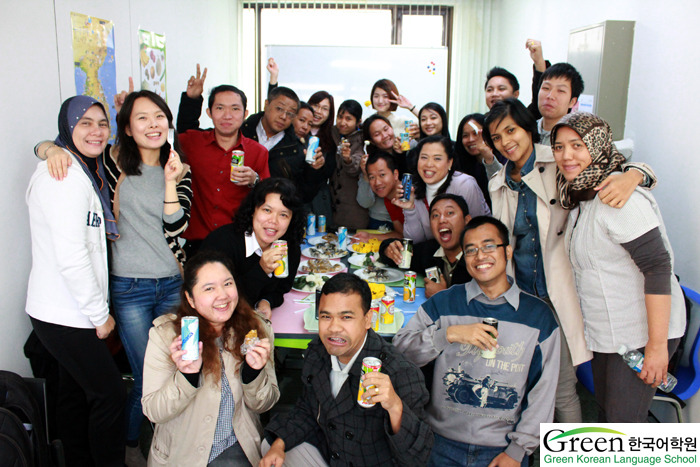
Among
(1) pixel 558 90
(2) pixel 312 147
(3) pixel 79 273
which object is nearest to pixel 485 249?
(1) pixel 558 90

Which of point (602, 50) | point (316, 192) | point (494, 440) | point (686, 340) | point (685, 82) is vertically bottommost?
point (494, 440)

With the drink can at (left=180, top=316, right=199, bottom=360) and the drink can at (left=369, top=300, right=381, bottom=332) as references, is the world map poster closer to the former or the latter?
the drink can at (left=180, top=316, right=199, bottom=360)

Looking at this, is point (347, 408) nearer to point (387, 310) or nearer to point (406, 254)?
point (387, 310)

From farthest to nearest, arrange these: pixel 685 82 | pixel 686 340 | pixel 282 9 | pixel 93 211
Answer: pixel 282 9
pixel 685 82
pixel 686 340
pixel 93 211

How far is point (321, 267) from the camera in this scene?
259 cm

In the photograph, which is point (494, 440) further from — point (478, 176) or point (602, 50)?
point (602, 50)

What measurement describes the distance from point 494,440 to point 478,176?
189 centimetres

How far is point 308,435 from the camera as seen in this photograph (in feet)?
5.45

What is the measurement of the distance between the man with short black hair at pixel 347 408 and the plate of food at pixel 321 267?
0.88m

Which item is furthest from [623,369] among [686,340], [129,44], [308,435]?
[129,44]

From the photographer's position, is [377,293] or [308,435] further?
[377,293]

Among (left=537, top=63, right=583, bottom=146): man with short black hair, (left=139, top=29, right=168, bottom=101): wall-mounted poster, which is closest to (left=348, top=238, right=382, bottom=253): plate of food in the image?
(left=537, top=63, right=583, bottom=146): man with short black hair

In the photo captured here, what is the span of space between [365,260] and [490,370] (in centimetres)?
116

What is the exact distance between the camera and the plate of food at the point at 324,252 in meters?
2.86
